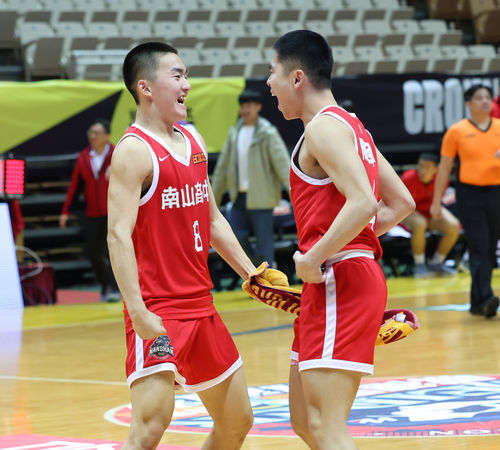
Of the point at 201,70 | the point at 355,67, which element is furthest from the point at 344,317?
the point at 355,67

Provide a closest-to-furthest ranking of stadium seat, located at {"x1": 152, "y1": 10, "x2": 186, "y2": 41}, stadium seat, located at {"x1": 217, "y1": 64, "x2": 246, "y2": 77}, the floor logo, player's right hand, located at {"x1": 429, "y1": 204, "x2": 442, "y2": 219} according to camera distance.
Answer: the floor logo → player's right hand, located at {"x1": 429, "y1": 204, "x2": 442, "y2": 219} → stadium seat, located at {"x1": 217, "y1": 64, "x2": 246, "y2": 77} → stadium seat, located at {"x1": 152, "y1": 10, "x2": 186, "y2": 41}

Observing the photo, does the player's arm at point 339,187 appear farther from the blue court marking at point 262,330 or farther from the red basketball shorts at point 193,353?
the blue court marking at point 262,330

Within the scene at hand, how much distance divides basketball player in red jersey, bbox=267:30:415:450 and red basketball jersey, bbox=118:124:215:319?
1.42ft

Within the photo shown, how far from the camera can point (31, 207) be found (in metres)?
14.1

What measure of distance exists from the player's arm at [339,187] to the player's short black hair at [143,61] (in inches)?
29.3

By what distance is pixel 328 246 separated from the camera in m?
3.40

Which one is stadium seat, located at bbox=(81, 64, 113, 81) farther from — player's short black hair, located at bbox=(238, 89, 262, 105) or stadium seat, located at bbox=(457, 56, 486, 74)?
stadium seat, located at bbox=(457, 56, 486, 74)

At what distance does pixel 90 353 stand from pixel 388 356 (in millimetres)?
2440

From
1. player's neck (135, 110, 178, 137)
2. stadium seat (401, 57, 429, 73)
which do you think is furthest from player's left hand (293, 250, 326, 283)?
stadium seat (401, 57, 429, 73)

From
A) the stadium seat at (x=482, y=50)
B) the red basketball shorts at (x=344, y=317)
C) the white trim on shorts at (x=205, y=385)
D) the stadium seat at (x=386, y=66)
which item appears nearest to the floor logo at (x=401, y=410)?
the white trim on shorts at (x=205, y=385)

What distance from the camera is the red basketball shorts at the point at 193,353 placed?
3.65 metres

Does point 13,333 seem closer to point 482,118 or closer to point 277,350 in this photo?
point 277,350

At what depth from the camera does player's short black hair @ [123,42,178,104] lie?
3896 millimetres

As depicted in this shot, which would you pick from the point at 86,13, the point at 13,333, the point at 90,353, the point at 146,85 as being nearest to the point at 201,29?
the point at 86,13
